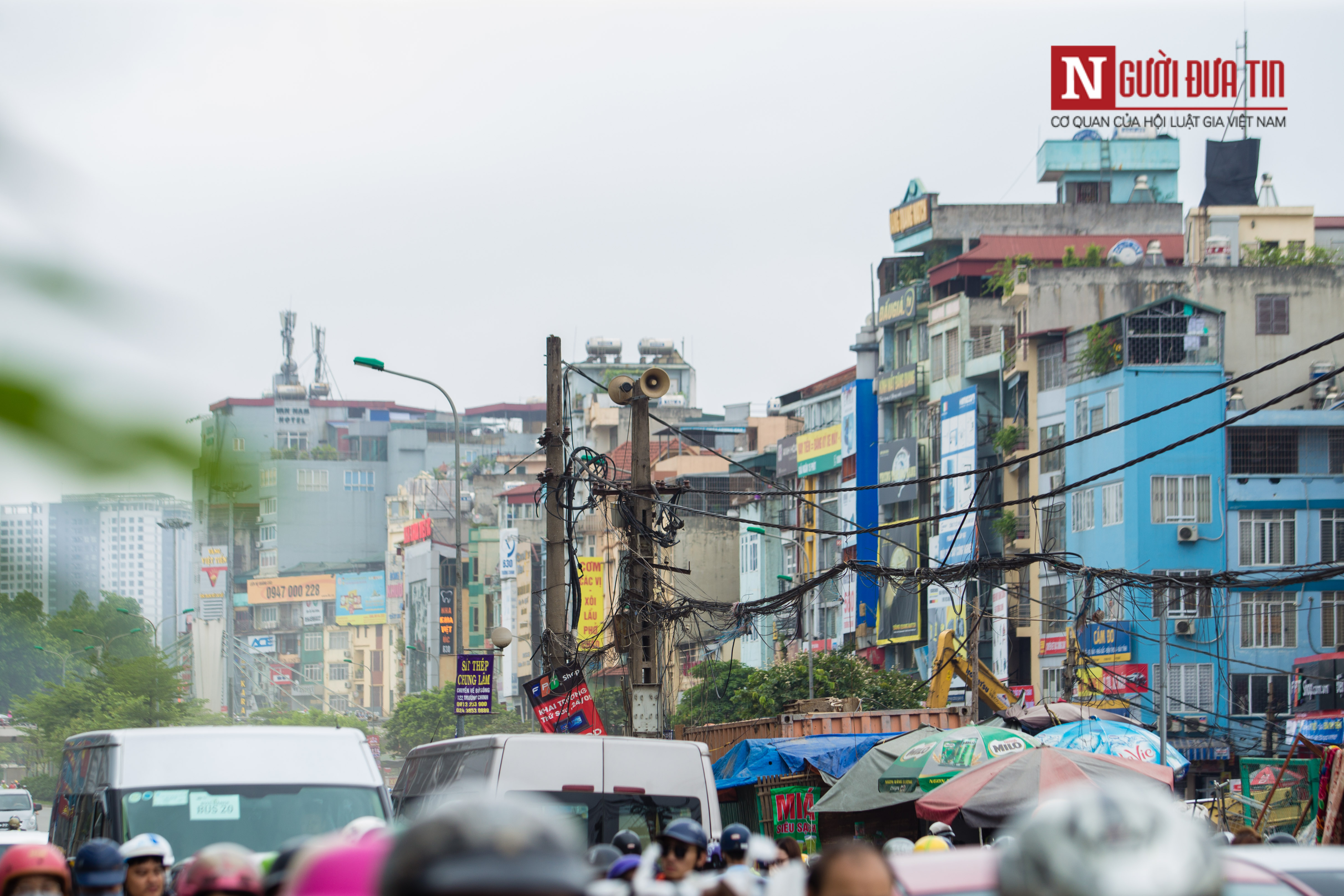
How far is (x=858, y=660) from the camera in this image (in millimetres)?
61062

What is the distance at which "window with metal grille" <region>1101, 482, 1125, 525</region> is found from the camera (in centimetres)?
5194

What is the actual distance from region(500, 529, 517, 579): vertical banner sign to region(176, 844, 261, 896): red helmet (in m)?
99.3

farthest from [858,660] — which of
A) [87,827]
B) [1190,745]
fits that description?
[87,827]

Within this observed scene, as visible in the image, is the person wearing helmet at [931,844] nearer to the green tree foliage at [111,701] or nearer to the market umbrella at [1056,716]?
the market umbrella at [1056,716]

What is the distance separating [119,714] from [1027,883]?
67.8 meters

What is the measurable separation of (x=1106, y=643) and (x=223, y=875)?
162ft

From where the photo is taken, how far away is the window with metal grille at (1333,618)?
4919 centimetres

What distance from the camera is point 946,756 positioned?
702 inches

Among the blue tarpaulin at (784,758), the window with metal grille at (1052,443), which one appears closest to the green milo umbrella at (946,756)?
the blue tarpaulin at (784,758)

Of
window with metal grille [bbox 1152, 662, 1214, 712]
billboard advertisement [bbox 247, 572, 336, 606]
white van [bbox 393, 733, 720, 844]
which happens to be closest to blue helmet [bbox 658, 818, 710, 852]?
white van [bbox 393, 733, 720, 844]

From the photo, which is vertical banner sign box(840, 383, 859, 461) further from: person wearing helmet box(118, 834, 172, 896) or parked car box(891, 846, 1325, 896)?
parked car box(891, 846, 1325, 896)

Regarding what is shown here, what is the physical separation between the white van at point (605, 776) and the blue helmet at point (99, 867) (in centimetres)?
494

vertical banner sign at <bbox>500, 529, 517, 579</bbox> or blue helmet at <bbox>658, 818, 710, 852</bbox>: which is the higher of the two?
blue helmet at <bbox>658, 818, 710, 852</bbox>

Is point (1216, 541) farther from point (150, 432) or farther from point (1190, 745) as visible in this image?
point (150, 432)
